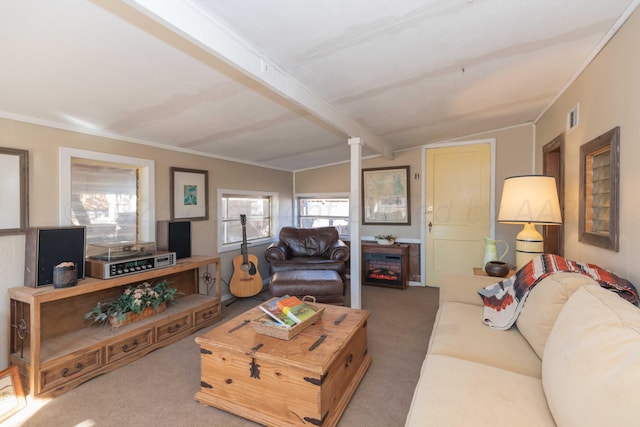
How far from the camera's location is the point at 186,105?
2295mm

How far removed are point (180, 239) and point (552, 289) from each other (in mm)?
3128

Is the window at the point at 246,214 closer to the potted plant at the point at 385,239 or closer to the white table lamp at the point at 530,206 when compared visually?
the potted plant at the point at 385,239

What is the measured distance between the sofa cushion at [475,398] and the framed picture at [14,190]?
9.08ft

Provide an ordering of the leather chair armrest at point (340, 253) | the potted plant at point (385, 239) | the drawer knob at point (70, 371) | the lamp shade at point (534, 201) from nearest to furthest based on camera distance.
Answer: the drawer knob at point (70, 371), the lamp shade at point (534, 201), the leather chair armrest at point (340, 253), the potted plant at point (385, 239)

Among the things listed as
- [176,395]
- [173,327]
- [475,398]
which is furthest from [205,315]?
[475,398]

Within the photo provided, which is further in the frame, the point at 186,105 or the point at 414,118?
the point at 414,118

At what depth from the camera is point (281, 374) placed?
5.55ft

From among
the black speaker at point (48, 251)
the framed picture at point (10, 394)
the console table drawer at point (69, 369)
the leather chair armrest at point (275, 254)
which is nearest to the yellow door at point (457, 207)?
the leather chair armrest at point (275, 254)

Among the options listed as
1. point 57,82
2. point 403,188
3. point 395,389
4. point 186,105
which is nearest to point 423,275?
point 403,188

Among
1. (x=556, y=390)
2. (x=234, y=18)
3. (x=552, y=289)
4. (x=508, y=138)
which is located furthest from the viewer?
(x=508, y=138)

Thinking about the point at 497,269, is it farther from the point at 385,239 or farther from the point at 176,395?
the point at 176,395

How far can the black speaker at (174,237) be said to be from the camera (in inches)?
122

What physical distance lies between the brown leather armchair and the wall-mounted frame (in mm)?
2574

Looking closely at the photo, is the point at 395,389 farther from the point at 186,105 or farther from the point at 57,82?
the point at 57,82
